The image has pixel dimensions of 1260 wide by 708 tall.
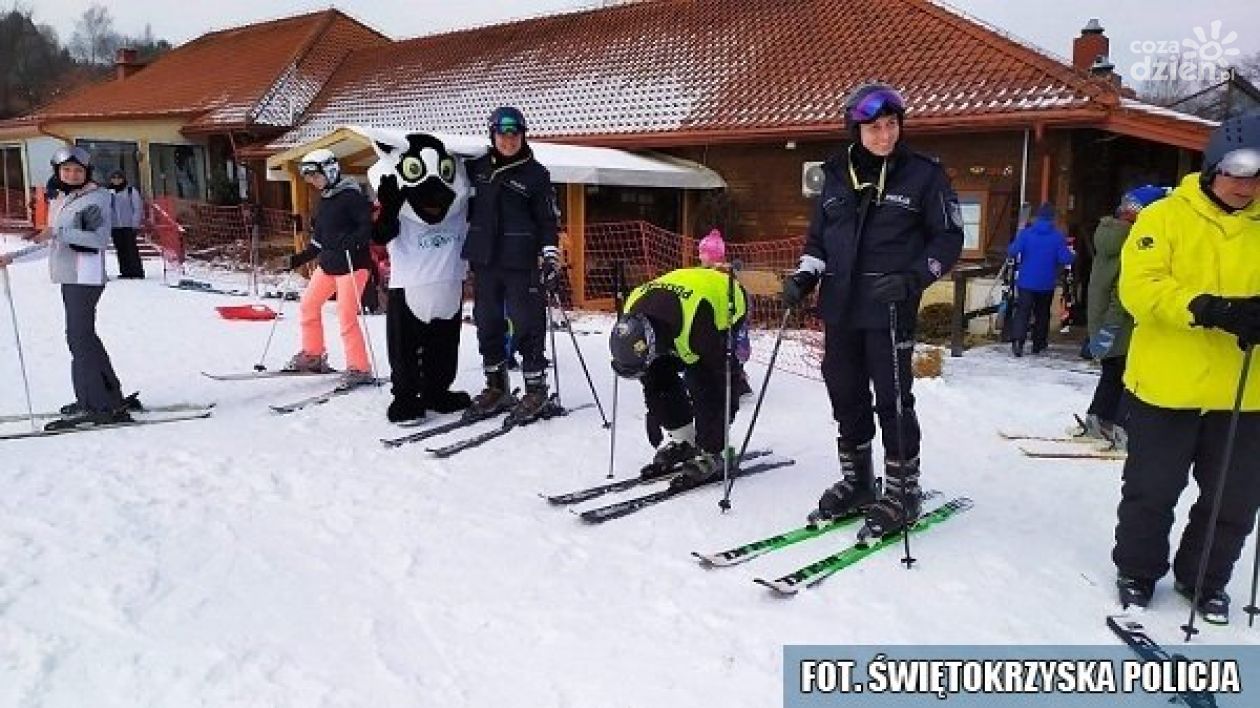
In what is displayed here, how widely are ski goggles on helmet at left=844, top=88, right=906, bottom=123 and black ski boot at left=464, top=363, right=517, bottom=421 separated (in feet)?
10.7

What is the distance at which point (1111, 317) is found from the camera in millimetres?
5391

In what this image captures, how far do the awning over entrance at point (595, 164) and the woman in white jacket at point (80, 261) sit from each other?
5641 millimetres

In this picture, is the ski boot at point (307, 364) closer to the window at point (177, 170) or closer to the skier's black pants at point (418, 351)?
the skier's black pants at point (418, 351)

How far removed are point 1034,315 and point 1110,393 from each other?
370 cm

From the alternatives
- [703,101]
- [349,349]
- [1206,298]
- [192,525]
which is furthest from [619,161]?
[1206,298]

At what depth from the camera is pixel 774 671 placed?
2.88 metres

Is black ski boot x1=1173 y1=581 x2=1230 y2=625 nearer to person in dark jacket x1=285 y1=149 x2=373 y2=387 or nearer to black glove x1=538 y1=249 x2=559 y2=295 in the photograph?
black glove x1=538 y1=249 x2=559 y2=295


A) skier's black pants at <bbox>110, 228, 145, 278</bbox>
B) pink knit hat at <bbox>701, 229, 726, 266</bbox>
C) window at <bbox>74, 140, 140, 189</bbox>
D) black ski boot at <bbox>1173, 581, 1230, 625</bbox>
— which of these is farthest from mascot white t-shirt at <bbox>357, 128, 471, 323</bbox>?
window at <bbox>74, 140, 140, 189</bbox>

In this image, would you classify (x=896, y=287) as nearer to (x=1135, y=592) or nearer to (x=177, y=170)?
(x=1135, y=592)

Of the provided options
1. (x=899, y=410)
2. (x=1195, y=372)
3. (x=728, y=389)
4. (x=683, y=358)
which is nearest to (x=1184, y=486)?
(x=1195, y=372)

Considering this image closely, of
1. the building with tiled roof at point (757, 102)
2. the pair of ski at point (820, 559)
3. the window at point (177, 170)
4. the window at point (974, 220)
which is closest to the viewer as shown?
the pair of ski at point (820, 559)

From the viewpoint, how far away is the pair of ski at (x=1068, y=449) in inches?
208

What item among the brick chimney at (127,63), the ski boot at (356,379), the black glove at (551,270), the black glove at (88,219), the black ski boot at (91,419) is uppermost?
the brick chimney at (127,63)

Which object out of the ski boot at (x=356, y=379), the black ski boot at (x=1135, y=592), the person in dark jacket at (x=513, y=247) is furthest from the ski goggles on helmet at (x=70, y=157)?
the black ski boot at (x=1135, y=592)
